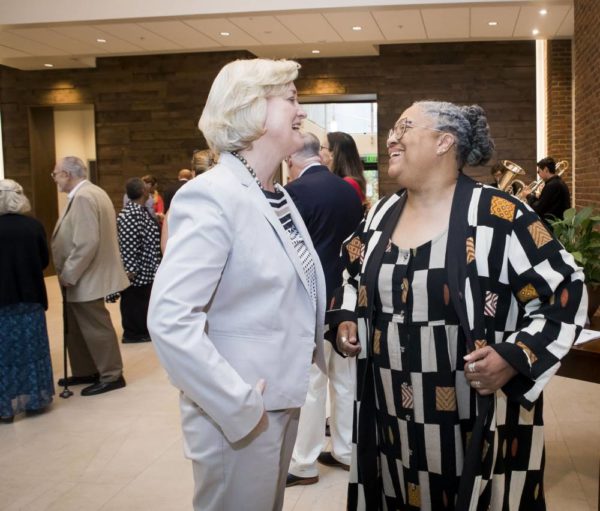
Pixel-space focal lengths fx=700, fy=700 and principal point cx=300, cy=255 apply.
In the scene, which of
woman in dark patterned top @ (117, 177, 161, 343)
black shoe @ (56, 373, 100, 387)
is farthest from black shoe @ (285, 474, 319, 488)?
woman in dark patterned top @ (117, 177, 161, 343)

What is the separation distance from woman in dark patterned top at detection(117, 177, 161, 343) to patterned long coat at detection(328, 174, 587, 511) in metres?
5.23

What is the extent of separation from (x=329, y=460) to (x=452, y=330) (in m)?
2.04

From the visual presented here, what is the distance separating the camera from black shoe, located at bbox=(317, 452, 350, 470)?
12.3 feet

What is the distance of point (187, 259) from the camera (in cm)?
155

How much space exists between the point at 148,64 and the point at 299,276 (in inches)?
507

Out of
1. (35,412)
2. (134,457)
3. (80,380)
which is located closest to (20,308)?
(35,412)

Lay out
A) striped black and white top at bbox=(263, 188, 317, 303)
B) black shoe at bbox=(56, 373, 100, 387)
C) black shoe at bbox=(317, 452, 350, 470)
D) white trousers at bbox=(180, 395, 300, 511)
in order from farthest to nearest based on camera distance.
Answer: black shoe at bbox=(56, 373, 100, 387), black shoe at bbox=(317, 452, 350, 470), striped black and white top at bbox=(263, 188, 317, 303), white trousers at bbox=(180, 395, 300, 511)

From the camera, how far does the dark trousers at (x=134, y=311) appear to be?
7.22m

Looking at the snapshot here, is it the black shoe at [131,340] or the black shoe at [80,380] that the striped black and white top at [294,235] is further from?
the black shoe at [131,340]

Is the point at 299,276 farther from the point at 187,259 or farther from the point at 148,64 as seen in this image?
the point at 148,64

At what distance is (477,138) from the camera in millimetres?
2158

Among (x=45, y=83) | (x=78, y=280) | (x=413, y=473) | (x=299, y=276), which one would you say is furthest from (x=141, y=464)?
(x=45, y=83)

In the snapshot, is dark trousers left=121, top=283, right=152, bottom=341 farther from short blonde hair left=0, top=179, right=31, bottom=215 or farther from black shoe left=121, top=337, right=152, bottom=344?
short blonde hair left=0, top=179, right=31, bottom=215

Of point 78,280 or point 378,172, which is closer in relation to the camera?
point 78,280
